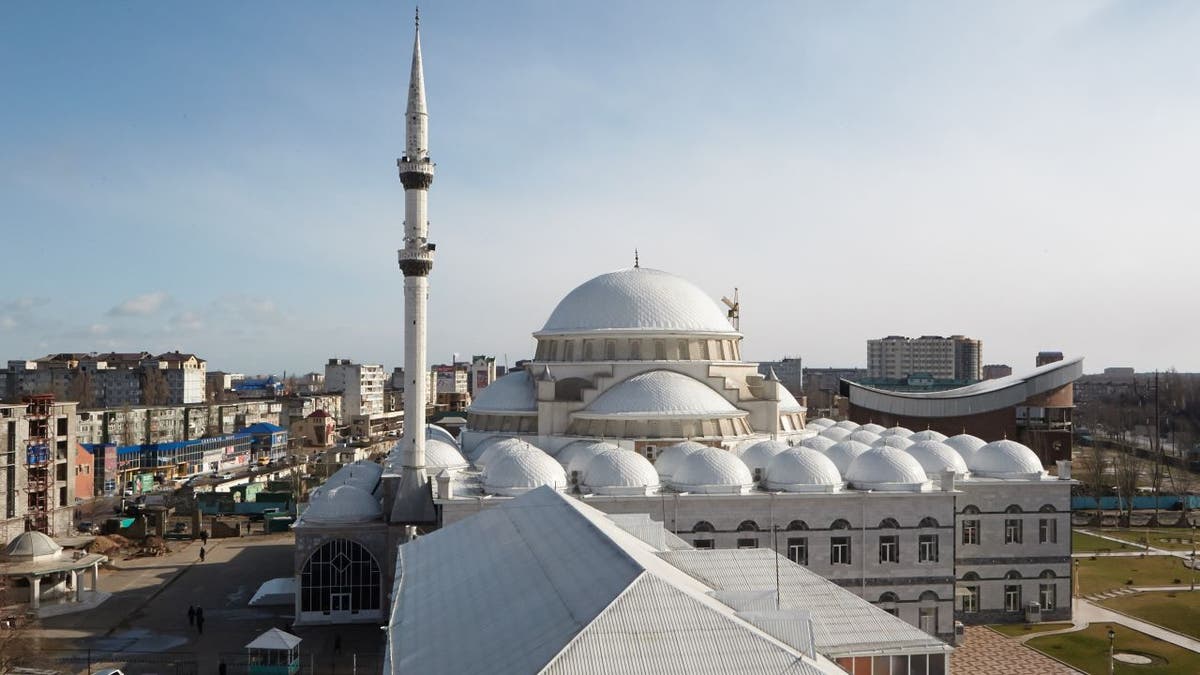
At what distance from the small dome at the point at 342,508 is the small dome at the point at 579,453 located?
7564mm

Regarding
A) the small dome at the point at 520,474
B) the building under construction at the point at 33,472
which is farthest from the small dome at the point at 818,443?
the building under construction at the point at 33,472

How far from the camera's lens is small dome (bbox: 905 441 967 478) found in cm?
3541

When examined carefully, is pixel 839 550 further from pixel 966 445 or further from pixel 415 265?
pixel 415 265

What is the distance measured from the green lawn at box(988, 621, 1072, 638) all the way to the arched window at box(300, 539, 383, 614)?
2340 cm

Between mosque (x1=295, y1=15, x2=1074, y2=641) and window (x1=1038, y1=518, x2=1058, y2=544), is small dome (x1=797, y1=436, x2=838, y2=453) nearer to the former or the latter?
mosque (x1=295, y1=15, x2=1074, y2=641)

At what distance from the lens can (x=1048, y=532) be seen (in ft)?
112

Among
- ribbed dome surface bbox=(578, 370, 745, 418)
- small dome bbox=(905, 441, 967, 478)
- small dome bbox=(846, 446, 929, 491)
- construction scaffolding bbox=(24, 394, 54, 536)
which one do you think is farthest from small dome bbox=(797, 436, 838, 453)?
construction scaffolding bbox=(24, 394, 54, 536)

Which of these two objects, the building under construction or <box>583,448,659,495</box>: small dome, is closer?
<box>583,448,659,495</box>: small dome

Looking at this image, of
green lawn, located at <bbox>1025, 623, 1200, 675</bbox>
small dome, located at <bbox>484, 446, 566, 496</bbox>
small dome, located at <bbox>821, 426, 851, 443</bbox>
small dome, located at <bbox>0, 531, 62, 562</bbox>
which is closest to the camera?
green lawn, located at <bbox>1025, 623, 1200, 675</bbox>

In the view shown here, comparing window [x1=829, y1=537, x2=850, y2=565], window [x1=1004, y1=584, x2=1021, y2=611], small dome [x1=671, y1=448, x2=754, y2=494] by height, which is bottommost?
window [x1=1004, y1=584, x2=1021, y2=611]

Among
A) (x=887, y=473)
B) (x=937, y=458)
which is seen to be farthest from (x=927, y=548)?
(x=937, y=458)

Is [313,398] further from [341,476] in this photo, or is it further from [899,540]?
[899,540]

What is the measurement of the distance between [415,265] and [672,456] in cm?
1328

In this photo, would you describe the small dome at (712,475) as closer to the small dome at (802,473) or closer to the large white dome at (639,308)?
the small dome at (802,473)
